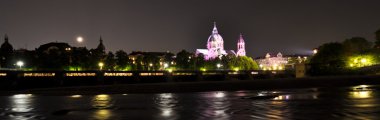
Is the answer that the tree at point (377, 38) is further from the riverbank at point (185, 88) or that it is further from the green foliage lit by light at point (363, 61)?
the riverbank at point (185, 88)

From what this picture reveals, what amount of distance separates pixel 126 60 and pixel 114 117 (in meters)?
135

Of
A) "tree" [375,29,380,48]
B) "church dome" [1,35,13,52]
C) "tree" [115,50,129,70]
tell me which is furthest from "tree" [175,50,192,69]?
"tree" [375,29,380,48]

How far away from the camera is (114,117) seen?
37.0 ft

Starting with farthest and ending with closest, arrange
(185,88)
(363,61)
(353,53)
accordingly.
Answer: (353,53) < (363,61) < (185,88)

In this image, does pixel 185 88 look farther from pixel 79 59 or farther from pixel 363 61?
pixel 79 59

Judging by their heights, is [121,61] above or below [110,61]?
above

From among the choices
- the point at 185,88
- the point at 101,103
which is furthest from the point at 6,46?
the point at 101,103

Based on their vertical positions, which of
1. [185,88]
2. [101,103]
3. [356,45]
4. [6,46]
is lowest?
[101,103]

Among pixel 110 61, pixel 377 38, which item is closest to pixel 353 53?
pixel 377 38

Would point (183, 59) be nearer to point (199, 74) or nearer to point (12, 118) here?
point (199, 74)

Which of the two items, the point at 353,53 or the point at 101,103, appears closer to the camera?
the point at 101,103

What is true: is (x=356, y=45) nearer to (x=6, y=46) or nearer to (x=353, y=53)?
(x=353, y=53)

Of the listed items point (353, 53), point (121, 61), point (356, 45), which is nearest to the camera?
point (353, 53)

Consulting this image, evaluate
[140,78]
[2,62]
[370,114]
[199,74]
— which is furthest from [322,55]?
[370,114]
